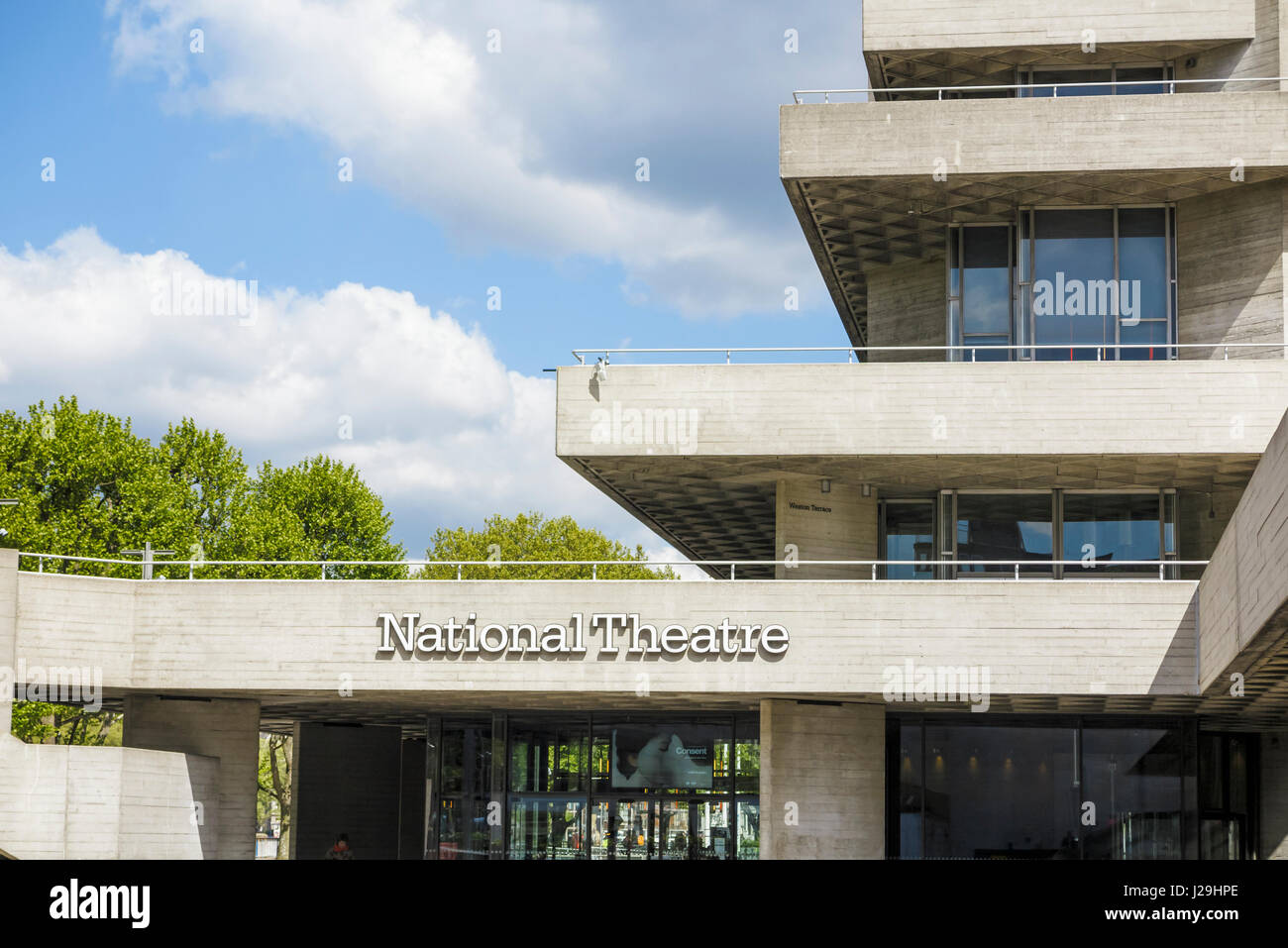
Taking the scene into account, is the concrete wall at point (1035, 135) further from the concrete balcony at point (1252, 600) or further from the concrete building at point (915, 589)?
the concrete balcony at point (1252, 600)

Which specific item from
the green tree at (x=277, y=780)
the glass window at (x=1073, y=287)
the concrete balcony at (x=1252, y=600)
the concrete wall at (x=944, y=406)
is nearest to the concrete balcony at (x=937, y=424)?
the concrete wall at (x=944, y=406)

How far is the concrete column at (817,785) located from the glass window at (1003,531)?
397 centimetres

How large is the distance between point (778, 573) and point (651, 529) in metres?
8.53

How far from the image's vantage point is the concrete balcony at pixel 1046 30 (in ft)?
95.3

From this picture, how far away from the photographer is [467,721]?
1259 inches

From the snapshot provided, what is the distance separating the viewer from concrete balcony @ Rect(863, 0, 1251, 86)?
29.1 metres

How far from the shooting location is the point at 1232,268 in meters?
28.2

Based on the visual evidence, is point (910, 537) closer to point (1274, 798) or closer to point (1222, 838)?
point (1222, 838)

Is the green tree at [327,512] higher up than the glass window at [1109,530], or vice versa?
the green tree at [327,512]

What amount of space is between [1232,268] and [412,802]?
24.9 metres

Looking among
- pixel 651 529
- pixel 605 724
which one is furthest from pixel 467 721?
pixel 651 529

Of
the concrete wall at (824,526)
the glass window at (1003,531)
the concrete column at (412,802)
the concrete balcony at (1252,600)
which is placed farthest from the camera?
the concrete column at (412,802)

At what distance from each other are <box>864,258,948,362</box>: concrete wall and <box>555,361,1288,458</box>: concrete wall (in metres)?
4.28
